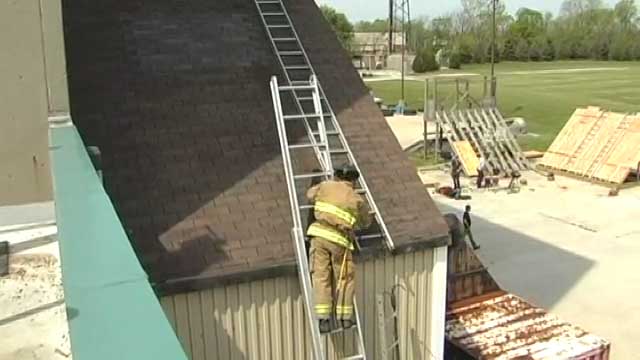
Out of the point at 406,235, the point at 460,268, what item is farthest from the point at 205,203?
the point at 460,268

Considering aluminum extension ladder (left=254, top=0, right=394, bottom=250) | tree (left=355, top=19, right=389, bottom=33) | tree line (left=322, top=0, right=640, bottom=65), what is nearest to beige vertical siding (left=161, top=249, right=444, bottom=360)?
aluminum extension ladder (left=254, top=0, right=394, bottom=250)

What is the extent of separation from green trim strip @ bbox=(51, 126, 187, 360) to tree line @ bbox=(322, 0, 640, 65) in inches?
2779

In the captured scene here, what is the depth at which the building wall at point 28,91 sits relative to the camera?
524cm

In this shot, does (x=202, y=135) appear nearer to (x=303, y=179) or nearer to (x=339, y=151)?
(x=303, y=179)

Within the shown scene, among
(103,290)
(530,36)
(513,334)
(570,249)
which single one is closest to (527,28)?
(530,36)

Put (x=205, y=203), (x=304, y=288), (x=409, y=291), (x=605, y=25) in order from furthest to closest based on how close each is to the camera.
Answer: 1. (x=605, y=25)
2. (x=409, y=291)
3. (x=205, y=203)
4. (x=304, y=288)

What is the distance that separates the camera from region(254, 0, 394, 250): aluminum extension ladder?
6891mm

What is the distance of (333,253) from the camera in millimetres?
5781

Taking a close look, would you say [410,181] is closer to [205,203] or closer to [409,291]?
[409,291]

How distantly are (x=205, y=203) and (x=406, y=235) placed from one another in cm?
211

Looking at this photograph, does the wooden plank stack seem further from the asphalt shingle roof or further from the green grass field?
the asphalt shingle roof

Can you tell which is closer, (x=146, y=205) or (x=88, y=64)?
(x=146, y=205)

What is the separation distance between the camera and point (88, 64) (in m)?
7.26

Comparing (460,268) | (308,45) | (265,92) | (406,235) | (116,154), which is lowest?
(460,268)
